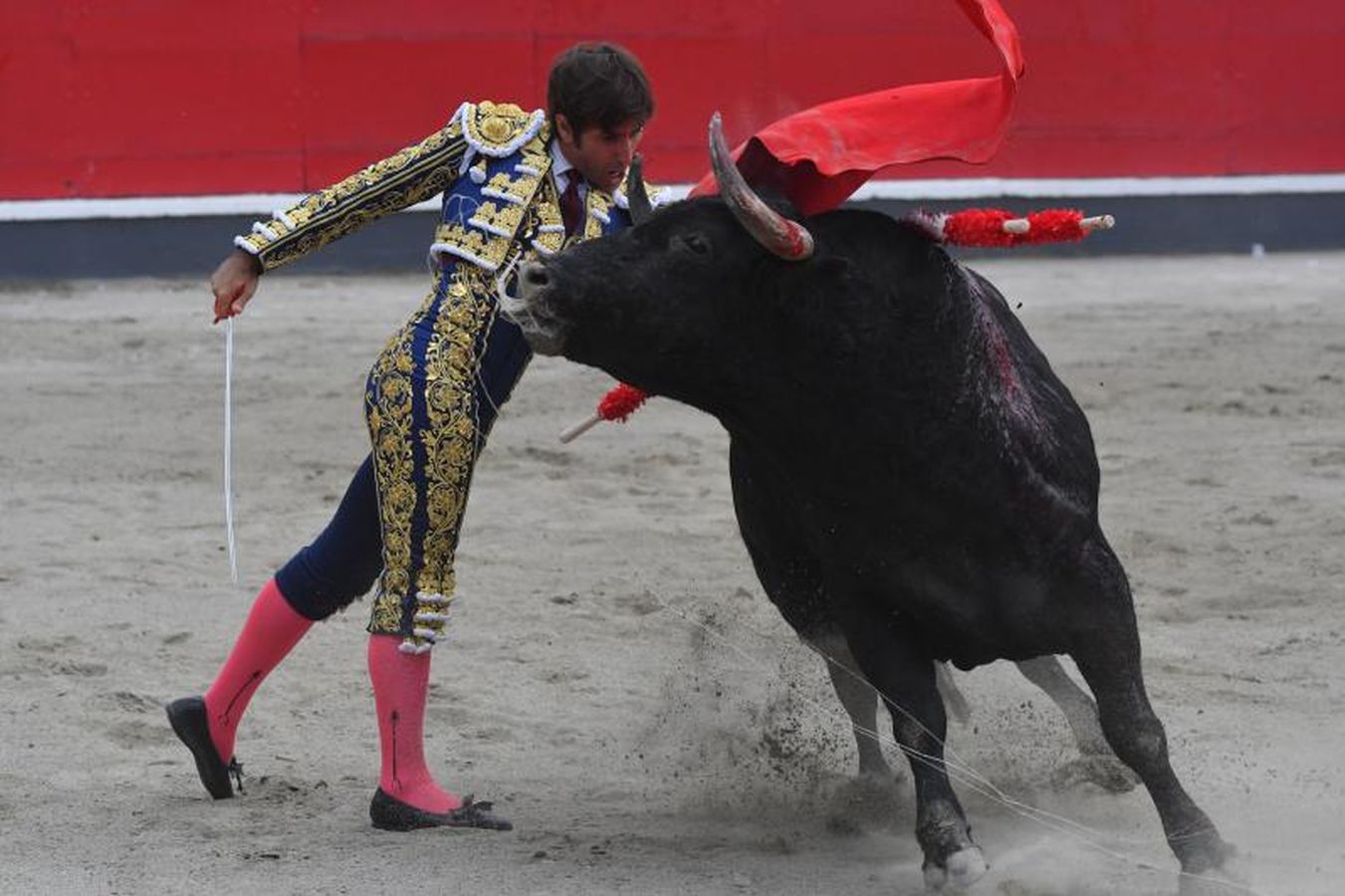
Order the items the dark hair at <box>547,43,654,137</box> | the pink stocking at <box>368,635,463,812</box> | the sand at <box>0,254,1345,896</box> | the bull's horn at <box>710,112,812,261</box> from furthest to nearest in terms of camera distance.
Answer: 1. the pink stocking at <box>368,635,463,812</box>
2. the sand at <box>0,254,1345,896</box>
3. the dark hair at <box>547,43,654,137</box>
4. the bull's horn at <box>710,112,812,261</box>

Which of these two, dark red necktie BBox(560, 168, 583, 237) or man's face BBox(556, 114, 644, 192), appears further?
dark red necktie BBox(560, 168, 583, 237)

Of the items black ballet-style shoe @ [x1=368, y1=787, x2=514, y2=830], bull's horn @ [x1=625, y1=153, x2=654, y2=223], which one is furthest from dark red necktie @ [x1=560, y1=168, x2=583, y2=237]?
black ballet-style shoe @ [x1=368, y1=787, x2=514, y2=830]

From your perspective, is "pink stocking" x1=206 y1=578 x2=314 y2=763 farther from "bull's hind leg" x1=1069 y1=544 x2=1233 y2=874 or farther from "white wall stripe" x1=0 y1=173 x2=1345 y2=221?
"white wall stripe" x1=0 y1=173 x2=1345 y2=221

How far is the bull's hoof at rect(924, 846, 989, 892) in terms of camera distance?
2.71m

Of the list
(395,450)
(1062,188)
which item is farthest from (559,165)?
(1062,188)

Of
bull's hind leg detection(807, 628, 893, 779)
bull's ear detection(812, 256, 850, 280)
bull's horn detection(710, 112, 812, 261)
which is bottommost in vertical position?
bull's hind leg detection(807, 628, 893, 779)

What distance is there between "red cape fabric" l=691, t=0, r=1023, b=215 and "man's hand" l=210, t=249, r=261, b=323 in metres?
0.65

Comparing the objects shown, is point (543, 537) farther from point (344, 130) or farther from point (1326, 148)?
point (1326, 148)

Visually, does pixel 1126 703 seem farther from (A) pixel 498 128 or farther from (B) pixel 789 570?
(A) pixel 498 128

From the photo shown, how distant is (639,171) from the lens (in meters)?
2.77

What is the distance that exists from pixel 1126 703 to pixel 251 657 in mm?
1237

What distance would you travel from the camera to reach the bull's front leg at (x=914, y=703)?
2.76m

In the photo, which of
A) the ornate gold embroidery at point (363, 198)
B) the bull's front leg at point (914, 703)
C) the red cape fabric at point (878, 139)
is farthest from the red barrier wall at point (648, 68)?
the bull's front leg at point (914, 703)

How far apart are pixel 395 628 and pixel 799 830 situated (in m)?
0.61
